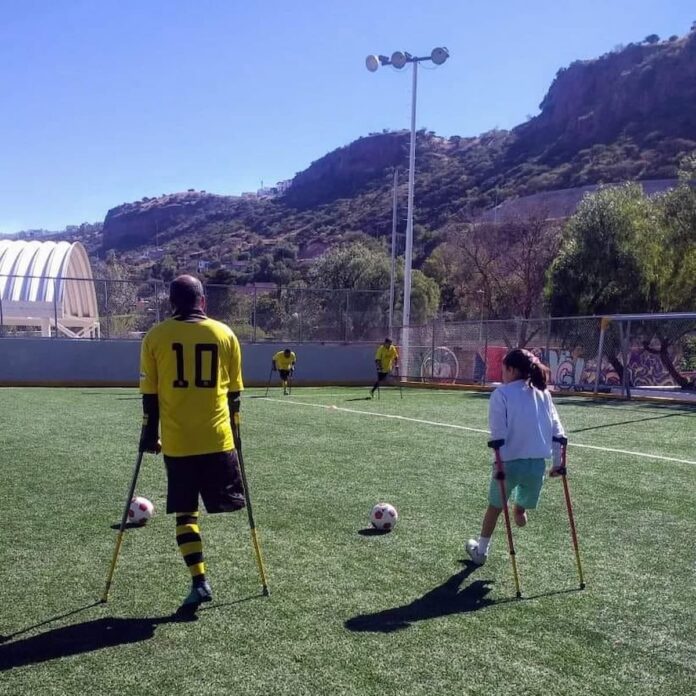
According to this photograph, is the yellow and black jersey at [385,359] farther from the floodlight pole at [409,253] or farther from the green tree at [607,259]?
the green tree at [607,259]

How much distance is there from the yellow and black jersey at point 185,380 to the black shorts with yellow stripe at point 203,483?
0.20 feet

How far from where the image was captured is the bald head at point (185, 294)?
4719 millimetres

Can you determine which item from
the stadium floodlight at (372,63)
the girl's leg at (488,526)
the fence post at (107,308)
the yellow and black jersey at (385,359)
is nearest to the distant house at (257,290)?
the fence post at (107,308)

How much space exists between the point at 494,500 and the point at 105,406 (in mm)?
14546

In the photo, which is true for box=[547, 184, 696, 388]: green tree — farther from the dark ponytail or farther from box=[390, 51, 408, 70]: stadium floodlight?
the dark ponytail

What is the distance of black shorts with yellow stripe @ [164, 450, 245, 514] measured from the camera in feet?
15.3

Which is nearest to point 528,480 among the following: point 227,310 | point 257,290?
point 227,310

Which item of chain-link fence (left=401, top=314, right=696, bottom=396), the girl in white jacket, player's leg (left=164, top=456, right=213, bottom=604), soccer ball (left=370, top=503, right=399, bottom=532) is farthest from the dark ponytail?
chain-link fence (left=401, top=314, right=696, bottom=396)

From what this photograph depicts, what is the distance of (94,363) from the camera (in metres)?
28.1

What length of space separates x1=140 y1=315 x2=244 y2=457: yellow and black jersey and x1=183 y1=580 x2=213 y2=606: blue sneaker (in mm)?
831

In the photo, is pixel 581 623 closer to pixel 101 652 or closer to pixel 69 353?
pixel 101 652

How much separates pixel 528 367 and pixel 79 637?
324 cm

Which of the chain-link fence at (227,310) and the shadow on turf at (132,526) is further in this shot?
the chain-link fence at (227,310)

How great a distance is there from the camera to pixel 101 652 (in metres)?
4.05
